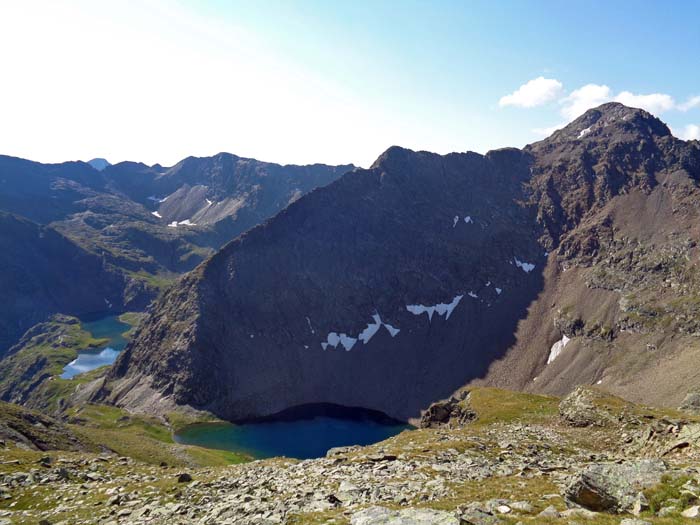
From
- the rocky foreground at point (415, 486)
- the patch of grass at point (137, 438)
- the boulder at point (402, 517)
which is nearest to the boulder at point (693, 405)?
the rocky foreground at point (415, 486)

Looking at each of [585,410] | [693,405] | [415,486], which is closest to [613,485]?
[415,486]

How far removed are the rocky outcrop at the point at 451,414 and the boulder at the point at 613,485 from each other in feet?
184

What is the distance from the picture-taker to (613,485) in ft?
64.2

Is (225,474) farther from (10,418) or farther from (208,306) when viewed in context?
(208,306)

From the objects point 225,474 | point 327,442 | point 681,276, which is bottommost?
point 327,442

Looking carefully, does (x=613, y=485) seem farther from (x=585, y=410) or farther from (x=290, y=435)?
(x=290, y=435)

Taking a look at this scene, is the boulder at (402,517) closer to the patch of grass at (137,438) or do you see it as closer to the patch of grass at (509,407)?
the patch of grass at (509,407)

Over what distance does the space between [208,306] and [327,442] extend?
276 ft

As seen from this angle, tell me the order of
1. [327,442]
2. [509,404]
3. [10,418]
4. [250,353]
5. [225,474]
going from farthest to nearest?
[250,353] < [327,442] < [509,404] < [10,418] < [225,474]

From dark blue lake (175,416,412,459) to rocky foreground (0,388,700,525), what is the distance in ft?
328

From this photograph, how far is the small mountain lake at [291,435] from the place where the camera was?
13812cm

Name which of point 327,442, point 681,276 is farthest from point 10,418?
point 681,276

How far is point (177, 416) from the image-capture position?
525ft

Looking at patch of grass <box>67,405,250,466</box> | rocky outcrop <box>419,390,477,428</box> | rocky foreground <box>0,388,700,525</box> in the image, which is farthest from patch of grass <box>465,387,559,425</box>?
patch of grass <box>67,405,250,466</box>
